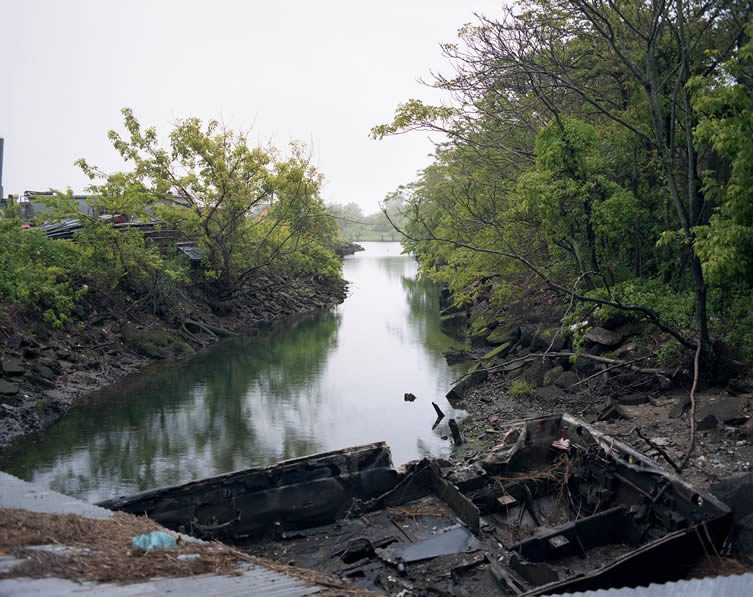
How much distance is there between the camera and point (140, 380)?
20.6 meters

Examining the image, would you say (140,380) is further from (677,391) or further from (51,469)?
(677,391)

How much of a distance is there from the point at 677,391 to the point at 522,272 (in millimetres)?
7917

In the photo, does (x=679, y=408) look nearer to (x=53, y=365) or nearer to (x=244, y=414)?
(x=244, y=414)

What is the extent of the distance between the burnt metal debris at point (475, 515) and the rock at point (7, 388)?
9652mm

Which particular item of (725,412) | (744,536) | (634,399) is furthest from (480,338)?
(744,536)

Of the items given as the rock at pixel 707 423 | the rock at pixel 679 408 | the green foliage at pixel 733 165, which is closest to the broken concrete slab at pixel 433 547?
the rock at pixel 707 423

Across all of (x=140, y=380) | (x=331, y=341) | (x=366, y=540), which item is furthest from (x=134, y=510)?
(x=331, y=341)

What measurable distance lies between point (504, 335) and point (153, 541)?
1734 centimetres

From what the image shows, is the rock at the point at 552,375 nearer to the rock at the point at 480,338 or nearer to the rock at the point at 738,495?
the rock at the point at 480,338

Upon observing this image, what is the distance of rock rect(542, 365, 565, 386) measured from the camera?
16656mm

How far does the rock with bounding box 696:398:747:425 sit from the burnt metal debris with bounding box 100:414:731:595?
A: 255 cm

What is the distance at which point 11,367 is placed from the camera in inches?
672

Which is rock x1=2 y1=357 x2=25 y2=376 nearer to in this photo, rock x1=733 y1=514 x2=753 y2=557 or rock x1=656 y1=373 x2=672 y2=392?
rock x1=656 y1=373 x2=672 y2=392

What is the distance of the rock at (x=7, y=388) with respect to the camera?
16.1m
